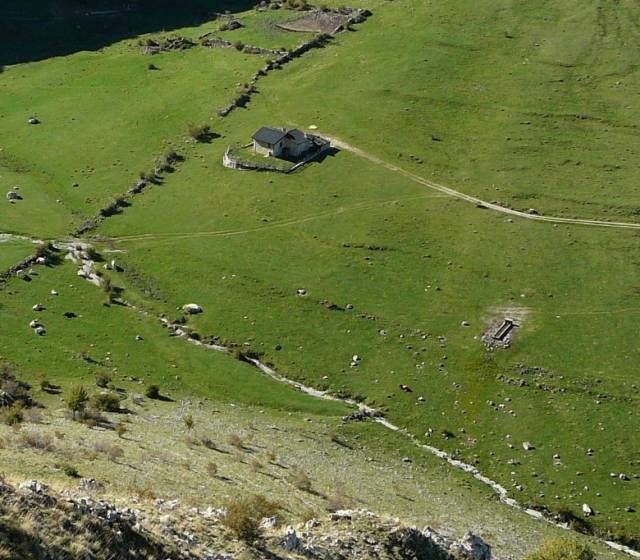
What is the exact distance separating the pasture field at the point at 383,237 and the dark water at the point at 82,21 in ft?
21.2

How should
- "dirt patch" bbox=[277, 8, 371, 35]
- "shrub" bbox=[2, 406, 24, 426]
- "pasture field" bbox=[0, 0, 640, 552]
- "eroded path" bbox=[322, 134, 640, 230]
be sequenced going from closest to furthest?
"shrub" bbox=[2, 406, 24, 426], "pasture field" bbox=[0, 0, 640, 552], "eroded path" bbox=[322, 134, 640, 230], "dirt patch" bbox=[277, 8, 371, 35]

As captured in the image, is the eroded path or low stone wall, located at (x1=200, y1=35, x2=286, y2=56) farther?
low stone wall, located at (x1=200, y1=35, x2=286, y2=56)

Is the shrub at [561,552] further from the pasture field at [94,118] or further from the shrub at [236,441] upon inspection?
the pasture field at [94,118]

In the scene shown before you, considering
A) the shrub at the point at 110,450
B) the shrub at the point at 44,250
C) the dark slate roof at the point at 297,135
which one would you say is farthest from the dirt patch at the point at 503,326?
the shrub at the point at 44,250

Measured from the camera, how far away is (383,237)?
90875mm

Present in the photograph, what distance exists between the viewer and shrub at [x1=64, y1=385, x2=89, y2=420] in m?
59.1

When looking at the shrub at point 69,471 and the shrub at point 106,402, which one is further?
the shrub at point 106,402

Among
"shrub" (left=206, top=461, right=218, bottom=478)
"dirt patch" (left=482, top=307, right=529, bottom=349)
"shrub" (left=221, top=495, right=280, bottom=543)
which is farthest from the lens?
"dirt patch" (left=482, top=307, right=529, bottom=349)

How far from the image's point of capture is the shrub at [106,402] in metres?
61.7

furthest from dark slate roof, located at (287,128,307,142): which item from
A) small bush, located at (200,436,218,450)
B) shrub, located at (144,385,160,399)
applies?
small bush, located at (200,436,218,450)

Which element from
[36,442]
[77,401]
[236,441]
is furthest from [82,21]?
[36,442]

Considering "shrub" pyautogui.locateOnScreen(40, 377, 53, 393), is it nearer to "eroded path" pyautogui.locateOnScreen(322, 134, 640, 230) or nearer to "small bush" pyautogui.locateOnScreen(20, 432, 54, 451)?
"small bush" pyautogui.locateOnScreen(20, 432, 54, 451)

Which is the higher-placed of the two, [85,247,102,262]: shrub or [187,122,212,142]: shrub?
[187,122,212,142]: shrub

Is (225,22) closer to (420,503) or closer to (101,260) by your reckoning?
(101,260)
